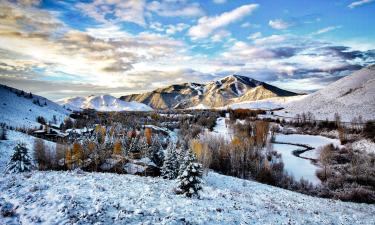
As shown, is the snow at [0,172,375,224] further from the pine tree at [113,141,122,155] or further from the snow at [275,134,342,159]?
the snow at [275,134,342,159]

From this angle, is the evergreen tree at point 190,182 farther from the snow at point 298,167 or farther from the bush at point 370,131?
the bush at point 370,131

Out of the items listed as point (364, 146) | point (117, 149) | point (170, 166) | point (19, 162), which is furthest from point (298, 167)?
point (19, 162)

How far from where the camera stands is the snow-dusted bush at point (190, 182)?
23047 millimetres

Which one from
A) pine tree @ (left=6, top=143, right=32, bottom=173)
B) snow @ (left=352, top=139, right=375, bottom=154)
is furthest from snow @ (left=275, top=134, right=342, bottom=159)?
pine tree @ (left=6, top=143, right=32, bottom=173)

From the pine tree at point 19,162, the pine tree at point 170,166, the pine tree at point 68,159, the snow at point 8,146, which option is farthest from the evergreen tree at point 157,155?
the pine tree at point 19,162

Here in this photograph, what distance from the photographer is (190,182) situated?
23.2 meters

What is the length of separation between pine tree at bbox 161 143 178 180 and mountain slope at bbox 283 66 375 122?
394ft

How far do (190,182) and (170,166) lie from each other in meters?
18.8

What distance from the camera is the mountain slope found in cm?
14325

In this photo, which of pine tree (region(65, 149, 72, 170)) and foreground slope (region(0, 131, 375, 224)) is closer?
foreground slope (region(0, 131, 375, 224))

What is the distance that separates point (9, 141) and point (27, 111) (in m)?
100

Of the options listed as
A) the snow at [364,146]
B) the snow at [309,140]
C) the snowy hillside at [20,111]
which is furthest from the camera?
the snowy hillside at [20,111]

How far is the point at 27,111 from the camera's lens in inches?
5340

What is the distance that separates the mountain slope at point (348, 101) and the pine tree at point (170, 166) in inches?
4733
